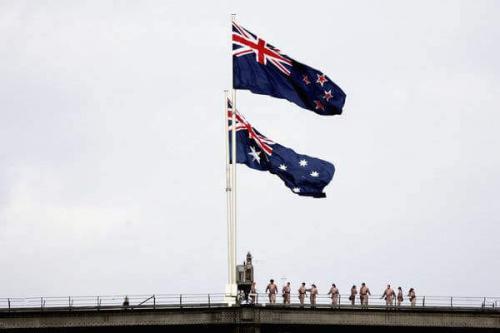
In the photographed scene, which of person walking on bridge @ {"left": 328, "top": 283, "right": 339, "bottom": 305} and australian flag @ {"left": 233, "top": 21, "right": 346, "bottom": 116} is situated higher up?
australian flag @ {"left": 233, "top": 21, "right": 346, "bottom": 116}

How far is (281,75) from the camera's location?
68.8 meters

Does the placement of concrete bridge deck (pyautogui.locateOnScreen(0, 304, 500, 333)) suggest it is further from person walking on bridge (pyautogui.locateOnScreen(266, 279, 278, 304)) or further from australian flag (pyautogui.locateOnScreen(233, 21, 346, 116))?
australian flag (pyautogui.locateOnScreen(233, 21, 346, 116))

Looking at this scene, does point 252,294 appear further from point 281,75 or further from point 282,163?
point 281,75

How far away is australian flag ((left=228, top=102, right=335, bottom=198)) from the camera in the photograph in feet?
227

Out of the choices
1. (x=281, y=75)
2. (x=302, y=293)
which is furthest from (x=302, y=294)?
(x=281, y=75)

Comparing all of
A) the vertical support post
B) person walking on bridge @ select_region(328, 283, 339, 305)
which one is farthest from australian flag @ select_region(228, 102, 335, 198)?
person walking on bridge @ select_region(328, 283, 339, 305)

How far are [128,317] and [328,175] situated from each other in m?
12.9

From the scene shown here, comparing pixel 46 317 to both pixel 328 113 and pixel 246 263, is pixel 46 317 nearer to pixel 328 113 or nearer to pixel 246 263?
pixel 246 263

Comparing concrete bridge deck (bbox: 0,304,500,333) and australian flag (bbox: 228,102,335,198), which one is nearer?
concrete bridge deck (bbox: 0,304,500,333)

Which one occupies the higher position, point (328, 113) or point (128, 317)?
point (328, 113)

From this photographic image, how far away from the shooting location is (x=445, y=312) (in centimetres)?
7150

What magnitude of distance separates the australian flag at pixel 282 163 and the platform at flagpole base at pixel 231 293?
6452mm

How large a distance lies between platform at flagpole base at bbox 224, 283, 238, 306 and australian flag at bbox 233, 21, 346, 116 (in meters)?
10.3

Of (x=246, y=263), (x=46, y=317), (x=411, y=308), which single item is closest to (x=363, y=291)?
(x=411, y=308)
